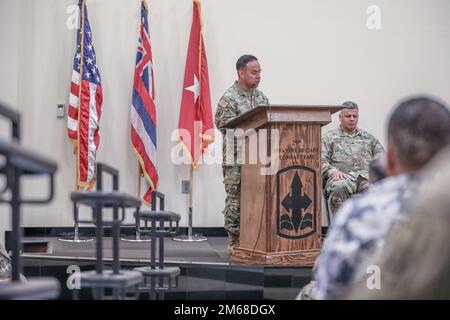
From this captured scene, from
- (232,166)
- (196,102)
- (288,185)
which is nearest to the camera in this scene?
(288,185)

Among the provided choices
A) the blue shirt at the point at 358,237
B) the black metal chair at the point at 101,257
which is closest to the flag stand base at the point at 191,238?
the black metal chair at the point at 101,257

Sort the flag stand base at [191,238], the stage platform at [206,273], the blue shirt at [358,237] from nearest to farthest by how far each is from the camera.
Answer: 1. the blue shirt at [358,237]
2. the stage platform at [206,273]
3. the flag stand base at [191,238]

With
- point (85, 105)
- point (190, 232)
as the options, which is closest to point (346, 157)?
point (190, 232)

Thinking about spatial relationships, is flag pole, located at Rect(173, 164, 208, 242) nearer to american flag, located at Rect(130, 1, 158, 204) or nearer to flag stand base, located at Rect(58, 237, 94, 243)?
american flag, located at Rect(130, 1, 158, 204)

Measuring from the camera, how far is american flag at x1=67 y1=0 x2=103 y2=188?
6023 millimetres

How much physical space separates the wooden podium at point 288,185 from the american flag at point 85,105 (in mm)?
2154

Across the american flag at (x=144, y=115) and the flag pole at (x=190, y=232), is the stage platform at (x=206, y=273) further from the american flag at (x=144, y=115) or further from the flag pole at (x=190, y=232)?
the american flag at (x=144, y=115)

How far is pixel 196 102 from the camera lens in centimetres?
635

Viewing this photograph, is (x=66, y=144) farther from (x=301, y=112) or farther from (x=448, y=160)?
(x=448, y=160)

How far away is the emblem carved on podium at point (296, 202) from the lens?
423 cm

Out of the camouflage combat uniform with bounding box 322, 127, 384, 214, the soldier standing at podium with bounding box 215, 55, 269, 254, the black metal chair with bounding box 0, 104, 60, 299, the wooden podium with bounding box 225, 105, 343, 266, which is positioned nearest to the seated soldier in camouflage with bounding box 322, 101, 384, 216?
the camouflage combat uniform with bounding box 322, 127, 384, 214

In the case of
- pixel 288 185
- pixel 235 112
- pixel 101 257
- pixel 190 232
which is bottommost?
pixel 190 232

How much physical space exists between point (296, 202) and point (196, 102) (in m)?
2.34

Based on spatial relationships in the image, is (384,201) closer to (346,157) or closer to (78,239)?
(346,157)
